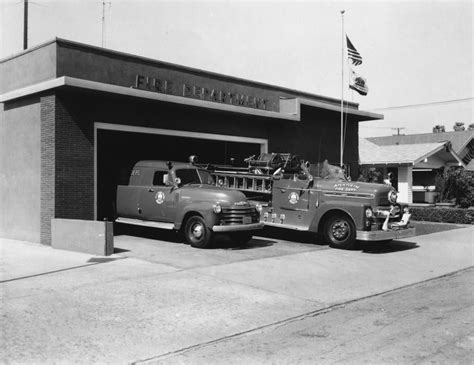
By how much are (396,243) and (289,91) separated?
26.2 feet

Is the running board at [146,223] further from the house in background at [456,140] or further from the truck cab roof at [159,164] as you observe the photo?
the house in background at [456,140]

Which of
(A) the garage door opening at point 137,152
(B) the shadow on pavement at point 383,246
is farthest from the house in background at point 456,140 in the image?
(B) the shadow on pavement at point 383,246

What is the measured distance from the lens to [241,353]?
532 cm

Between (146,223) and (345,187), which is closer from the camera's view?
(345,187)

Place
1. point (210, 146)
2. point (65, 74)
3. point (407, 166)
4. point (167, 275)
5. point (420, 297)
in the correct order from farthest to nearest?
point (407, 166)
point (210, 146)
point (65, 74)
point (167, 275)
point (420, 297)

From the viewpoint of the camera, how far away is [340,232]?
1269cm

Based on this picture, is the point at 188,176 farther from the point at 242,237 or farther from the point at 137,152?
the point at 137,152

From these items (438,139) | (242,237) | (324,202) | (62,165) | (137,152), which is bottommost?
(242,237)

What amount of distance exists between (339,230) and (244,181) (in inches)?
125

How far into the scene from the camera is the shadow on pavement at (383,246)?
42.5 ft

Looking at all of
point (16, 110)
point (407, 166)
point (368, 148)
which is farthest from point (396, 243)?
point (368, 148)

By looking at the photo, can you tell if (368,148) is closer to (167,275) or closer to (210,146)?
(210,146)

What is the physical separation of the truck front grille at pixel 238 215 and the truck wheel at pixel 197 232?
0.47 m

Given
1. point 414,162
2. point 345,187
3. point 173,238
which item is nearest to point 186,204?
point 173,238
